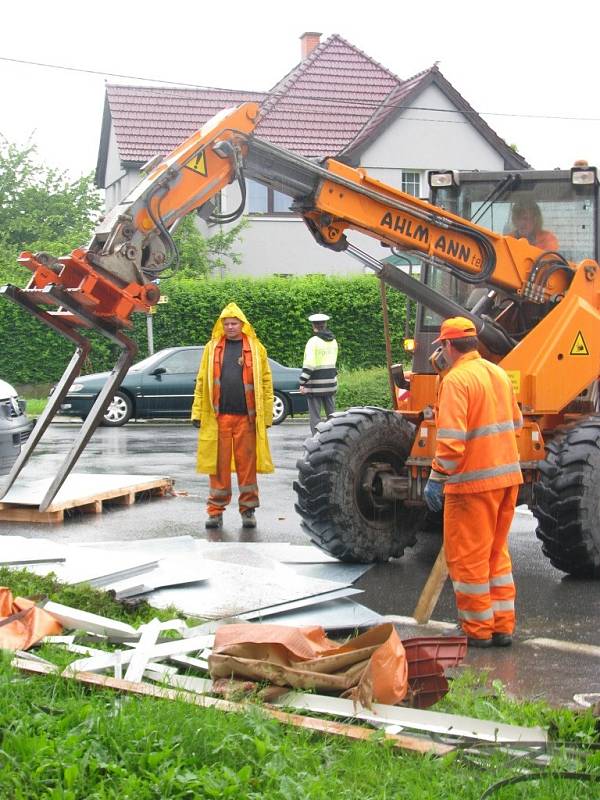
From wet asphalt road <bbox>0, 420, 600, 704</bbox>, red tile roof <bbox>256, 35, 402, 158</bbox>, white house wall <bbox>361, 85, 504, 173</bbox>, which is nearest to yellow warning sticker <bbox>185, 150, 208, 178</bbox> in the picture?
wet asphalt road <bbox>0, 420, 600, 704</bbox>

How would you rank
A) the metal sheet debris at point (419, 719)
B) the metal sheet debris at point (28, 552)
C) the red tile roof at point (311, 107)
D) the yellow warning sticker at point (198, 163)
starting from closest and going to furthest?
1. the metal sheet debris at point (419, 719)
2. the metal sheet debris at point (28, 552)
3. the yellow warning sticker at point (198, 163)
4. the red tile roof at point (311, 107)

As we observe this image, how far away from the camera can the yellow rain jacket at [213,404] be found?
453 inches

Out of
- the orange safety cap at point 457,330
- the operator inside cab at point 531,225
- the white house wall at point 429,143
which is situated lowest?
the orange safety cap at point 457,330

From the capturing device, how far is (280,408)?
909 inches

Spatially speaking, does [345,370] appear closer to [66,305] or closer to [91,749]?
[66,305]

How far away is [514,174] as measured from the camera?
403 inches

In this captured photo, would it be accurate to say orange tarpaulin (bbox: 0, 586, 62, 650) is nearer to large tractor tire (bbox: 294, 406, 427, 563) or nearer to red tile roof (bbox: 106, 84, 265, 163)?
large tractor tire (bbox: 294, 406, 427, 563)

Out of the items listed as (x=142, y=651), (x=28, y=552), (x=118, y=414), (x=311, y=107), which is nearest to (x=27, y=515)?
(x=28, y=552)

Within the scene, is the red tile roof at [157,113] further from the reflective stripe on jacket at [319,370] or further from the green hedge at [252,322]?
the reflective stripe on jacket at [319,370]

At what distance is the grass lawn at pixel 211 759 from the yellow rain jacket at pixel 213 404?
6.23m

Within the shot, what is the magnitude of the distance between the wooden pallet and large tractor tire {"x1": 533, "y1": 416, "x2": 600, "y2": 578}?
460 centimetres

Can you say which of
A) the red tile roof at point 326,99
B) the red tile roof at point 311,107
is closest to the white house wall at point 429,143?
the red tile roof at point 311,107

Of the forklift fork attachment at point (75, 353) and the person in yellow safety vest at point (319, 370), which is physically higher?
the forklift fork attachment at point (75, 353)

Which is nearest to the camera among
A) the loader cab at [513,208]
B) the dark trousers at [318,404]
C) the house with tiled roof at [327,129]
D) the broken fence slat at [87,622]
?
the broken fence slat at [87,622]
